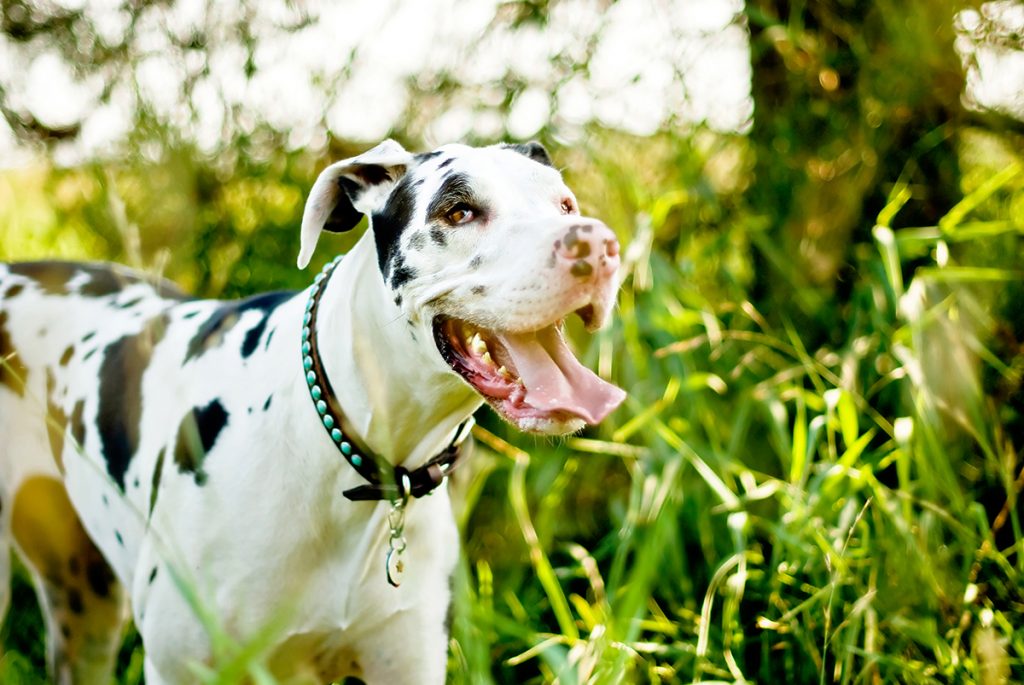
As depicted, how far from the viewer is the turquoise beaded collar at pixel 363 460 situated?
7.10ft

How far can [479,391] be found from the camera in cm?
200

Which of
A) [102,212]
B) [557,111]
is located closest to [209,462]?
[102,212]

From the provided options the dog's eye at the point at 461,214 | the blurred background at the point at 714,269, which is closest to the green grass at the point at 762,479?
the blurred background at the point at 714,269

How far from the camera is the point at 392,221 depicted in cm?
216

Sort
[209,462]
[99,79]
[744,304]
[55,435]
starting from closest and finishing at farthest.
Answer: [209,462] < [55,435] < [744,304] < [99,79]

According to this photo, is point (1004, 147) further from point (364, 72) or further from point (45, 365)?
point (45, 365)

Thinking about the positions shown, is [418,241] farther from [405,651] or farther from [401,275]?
[405,651]

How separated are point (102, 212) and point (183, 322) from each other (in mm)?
1425

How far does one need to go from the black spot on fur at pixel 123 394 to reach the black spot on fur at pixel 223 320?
162mm

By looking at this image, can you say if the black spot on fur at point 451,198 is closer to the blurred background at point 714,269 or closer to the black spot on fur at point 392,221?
the black spot on fur at point 392,221

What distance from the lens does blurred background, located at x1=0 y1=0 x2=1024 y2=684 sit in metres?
2.66

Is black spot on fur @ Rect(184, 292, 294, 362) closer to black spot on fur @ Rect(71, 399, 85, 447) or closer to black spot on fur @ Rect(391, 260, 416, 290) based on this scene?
black spot on fur @ Rect(71, 399, 85, 447)

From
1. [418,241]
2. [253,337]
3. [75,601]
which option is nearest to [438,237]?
[418,241]

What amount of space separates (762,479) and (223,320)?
1.84 m
